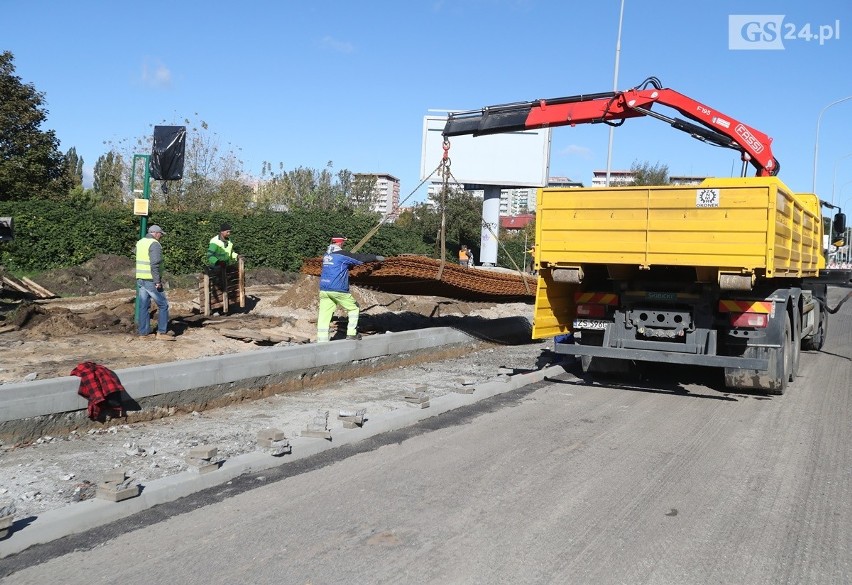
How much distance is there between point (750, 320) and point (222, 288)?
8692 millimetres

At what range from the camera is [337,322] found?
13.3m

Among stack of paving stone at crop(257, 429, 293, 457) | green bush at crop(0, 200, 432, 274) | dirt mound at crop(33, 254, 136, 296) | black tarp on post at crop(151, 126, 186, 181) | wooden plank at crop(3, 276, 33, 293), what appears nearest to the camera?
stack of paving stone at crop(257, 429, 293, 457)

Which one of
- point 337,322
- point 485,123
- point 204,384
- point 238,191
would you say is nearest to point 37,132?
point 238,191

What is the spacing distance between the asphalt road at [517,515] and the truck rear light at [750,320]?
1.61 m

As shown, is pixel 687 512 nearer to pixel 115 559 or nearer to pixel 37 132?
pixel 115 559

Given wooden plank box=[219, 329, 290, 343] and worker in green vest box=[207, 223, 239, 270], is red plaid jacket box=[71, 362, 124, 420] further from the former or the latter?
worker in green vest box=[207, 223, 239, 270]

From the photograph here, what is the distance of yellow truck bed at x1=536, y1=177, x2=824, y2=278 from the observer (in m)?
8.38

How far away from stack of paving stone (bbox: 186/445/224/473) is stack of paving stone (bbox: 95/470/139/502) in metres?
0.49

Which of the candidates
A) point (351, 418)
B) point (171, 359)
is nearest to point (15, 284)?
point (171, 359)

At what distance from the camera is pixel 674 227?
8812 mm

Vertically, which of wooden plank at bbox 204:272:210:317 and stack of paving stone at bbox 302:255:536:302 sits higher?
stack of paving stone at bbox 302:255:536:302

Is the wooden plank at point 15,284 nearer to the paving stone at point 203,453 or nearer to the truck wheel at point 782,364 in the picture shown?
the paving stone at point 203,453


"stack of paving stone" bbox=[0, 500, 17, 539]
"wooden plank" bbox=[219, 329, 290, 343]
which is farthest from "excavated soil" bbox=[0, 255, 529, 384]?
"stack of paving stone" bbox=[0, 500, 17, 539]

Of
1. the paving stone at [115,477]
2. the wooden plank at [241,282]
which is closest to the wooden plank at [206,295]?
the wooden plank at [241,282]
